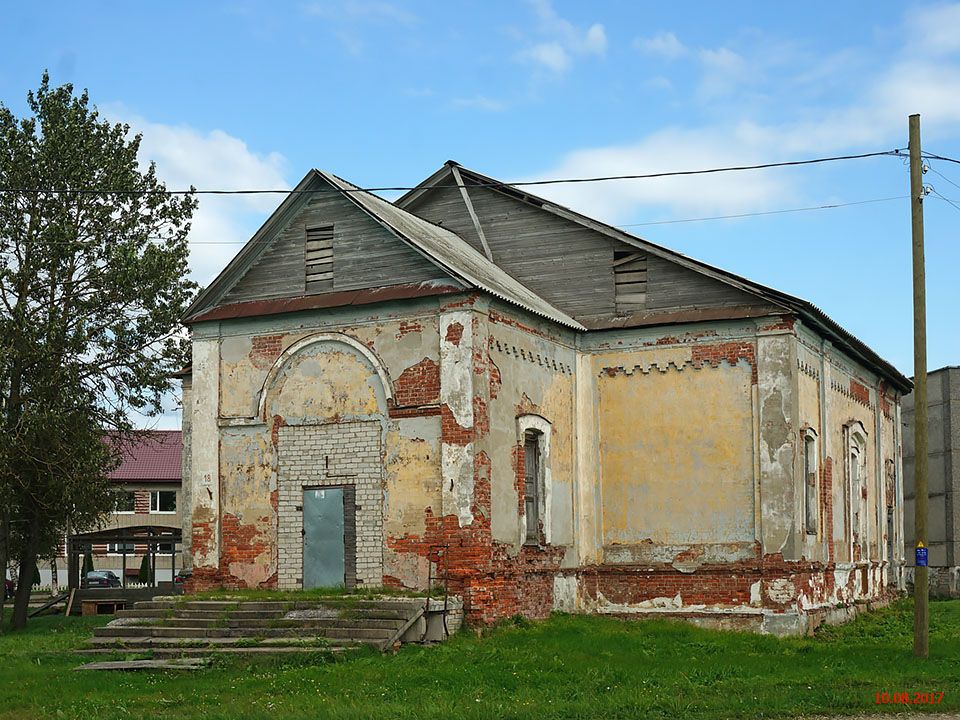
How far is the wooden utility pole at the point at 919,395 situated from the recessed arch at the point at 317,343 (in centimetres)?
800

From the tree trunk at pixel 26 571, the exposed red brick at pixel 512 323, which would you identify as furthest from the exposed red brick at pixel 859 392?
the tree trunk at pixel 26 571

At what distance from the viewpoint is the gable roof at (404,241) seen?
19.4 metres

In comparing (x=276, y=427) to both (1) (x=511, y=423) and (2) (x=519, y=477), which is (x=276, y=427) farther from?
(2) (x=519, y=477)

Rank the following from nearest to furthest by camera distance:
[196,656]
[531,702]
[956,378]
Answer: [531,702], [196,656], [956,378]

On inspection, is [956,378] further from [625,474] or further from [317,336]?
[317,336]

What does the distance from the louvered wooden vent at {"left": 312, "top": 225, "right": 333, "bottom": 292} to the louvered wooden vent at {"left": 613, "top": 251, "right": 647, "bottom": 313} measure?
5.52 metres

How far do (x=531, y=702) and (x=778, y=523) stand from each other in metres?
8.72

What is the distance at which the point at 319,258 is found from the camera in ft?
67.3

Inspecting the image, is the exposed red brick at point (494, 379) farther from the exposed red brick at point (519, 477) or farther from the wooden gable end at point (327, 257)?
the wooden gable end at point (327, 257)

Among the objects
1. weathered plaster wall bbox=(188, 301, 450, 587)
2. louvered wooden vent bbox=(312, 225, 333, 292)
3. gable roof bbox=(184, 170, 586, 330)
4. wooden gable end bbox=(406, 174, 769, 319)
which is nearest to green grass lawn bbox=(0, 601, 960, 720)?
weathered plaster wall bbox=(188, 301, 450, 587)

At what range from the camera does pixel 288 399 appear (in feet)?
66.0

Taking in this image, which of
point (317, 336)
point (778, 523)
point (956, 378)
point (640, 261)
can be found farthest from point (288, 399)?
point (956, 378)

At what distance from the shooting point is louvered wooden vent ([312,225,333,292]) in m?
20.4

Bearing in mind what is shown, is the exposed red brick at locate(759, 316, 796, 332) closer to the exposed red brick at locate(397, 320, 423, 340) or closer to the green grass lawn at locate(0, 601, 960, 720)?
the green grass lawn at locate(0, 601, 960, 720)
